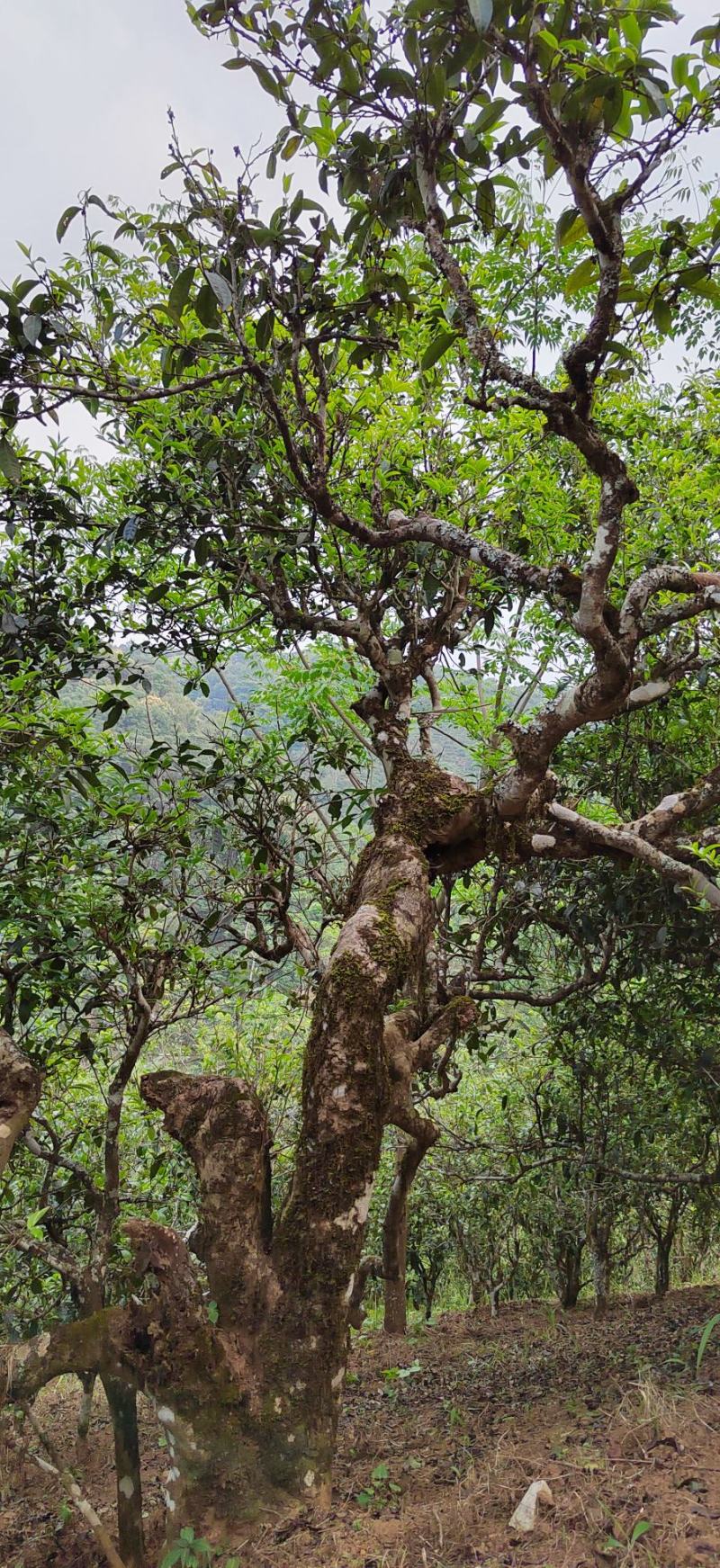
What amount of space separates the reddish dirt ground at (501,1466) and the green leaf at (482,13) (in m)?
3.42

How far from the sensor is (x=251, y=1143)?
2.55m

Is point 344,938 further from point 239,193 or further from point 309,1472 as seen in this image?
point 239,193

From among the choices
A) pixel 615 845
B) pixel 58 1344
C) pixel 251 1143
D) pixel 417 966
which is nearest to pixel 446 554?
pixel 615 845

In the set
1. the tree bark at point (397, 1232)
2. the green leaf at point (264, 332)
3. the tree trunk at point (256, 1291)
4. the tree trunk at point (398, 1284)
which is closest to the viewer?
the tree trunk at point (256, 1291)

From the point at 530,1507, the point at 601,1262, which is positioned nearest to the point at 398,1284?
the point at 601,1262

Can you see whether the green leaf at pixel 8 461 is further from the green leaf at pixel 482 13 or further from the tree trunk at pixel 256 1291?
the tree trunk at pixel 256 1291

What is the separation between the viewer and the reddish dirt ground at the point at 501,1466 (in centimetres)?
A: 210

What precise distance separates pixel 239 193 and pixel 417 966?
8.61ft

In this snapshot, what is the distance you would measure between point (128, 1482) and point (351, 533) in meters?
3.35

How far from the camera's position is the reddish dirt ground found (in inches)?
82.5

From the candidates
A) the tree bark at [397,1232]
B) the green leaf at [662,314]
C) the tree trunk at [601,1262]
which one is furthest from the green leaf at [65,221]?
the tree trunk at [601,1262]

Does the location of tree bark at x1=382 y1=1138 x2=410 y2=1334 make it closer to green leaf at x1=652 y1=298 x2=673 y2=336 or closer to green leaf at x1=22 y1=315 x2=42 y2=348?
green leaf at x1=652 y1=298 x2=673 y2=336

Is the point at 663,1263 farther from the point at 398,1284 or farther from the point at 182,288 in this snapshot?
the point at 182,288

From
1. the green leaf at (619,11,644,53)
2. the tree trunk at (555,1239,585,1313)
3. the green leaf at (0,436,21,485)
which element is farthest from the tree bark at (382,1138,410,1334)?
the green leaf at (619,11,644,53)
